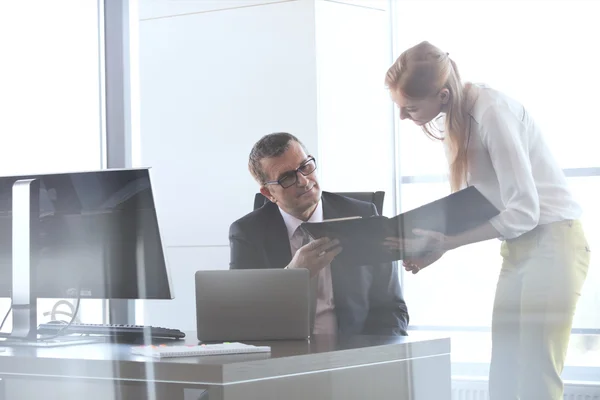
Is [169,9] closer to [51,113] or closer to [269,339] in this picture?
[51,113]

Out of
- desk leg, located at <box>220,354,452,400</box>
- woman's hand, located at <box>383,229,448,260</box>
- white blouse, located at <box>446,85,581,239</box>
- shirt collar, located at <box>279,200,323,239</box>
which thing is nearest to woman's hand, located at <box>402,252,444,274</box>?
woman's hand, located at <box>383,229,448,260</box>

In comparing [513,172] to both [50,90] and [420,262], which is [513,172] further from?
[50,90]

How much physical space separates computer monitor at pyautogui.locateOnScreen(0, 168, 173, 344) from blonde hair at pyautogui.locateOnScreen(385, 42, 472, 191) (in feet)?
3.07

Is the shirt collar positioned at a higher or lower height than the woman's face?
lower

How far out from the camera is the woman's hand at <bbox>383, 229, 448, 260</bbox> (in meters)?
1.95

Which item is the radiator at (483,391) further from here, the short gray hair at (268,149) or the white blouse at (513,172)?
the short gray hair at (268,149)

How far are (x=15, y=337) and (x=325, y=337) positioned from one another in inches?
25.4

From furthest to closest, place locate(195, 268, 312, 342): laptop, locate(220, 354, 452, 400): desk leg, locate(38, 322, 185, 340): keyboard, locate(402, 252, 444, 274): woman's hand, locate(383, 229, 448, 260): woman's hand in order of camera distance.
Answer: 1. locate(402, 252, 444, 274): woman's hand
2. locate(383, 229, 448, 260): woman's hand
3. locate(38, 322, 185, 340): keyboard
4. locate(195, 268, 312, 342): laptop
5. locate(220, 354, 452, 400): desk leg

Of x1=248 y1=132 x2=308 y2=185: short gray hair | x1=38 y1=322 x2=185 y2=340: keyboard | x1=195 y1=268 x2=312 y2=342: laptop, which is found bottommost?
x1=38 y1=322 x2=185 y2=340: keyboard

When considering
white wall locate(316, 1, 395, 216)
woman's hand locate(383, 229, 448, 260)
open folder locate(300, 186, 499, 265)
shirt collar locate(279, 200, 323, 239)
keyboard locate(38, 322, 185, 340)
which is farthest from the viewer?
white wall locate(316, 1, 395, 216)

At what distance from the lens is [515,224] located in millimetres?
2051

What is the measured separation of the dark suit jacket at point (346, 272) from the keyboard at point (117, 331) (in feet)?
1.40

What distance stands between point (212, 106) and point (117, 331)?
49.0 inches

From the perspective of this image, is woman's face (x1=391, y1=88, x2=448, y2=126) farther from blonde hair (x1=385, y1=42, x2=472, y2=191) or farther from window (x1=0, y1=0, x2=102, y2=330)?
window (x1=0, y1=0, x2=102, y2=330)
